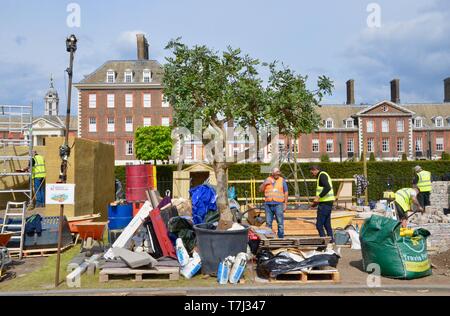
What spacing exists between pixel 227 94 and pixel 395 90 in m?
60.3

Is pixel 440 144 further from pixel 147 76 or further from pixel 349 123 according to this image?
pixel 147 76

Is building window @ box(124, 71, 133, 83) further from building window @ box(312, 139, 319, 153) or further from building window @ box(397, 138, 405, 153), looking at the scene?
building window @ box(397, 138, 405, 153)

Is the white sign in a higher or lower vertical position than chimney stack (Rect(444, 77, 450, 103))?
lower

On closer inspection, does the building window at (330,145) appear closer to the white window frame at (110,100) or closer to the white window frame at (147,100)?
the white window frame at (147,100)

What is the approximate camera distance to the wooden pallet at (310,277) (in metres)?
7.70

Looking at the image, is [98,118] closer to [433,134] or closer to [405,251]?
[433,134]

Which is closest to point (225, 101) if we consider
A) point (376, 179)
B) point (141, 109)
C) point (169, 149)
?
point (376, 179)

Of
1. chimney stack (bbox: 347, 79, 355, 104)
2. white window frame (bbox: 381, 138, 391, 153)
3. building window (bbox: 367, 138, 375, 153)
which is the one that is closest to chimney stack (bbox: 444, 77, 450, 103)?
white window frame (bbox: 381, 138, 391, 153)

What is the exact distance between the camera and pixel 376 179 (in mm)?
27375

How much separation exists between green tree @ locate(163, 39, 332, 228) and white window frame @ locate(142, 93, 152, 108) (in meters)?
47.6

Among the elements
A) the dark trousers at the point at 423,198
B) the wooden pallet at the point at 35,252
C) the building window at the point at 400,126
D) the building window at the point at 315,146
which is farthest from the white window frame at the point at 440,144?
the wooden pallet at the point at 35,252

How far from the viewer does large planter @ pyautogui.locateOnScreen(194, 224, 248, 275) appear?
7.93 m

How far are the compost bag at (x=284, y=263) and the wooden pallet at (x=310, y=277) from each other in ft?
0.33
